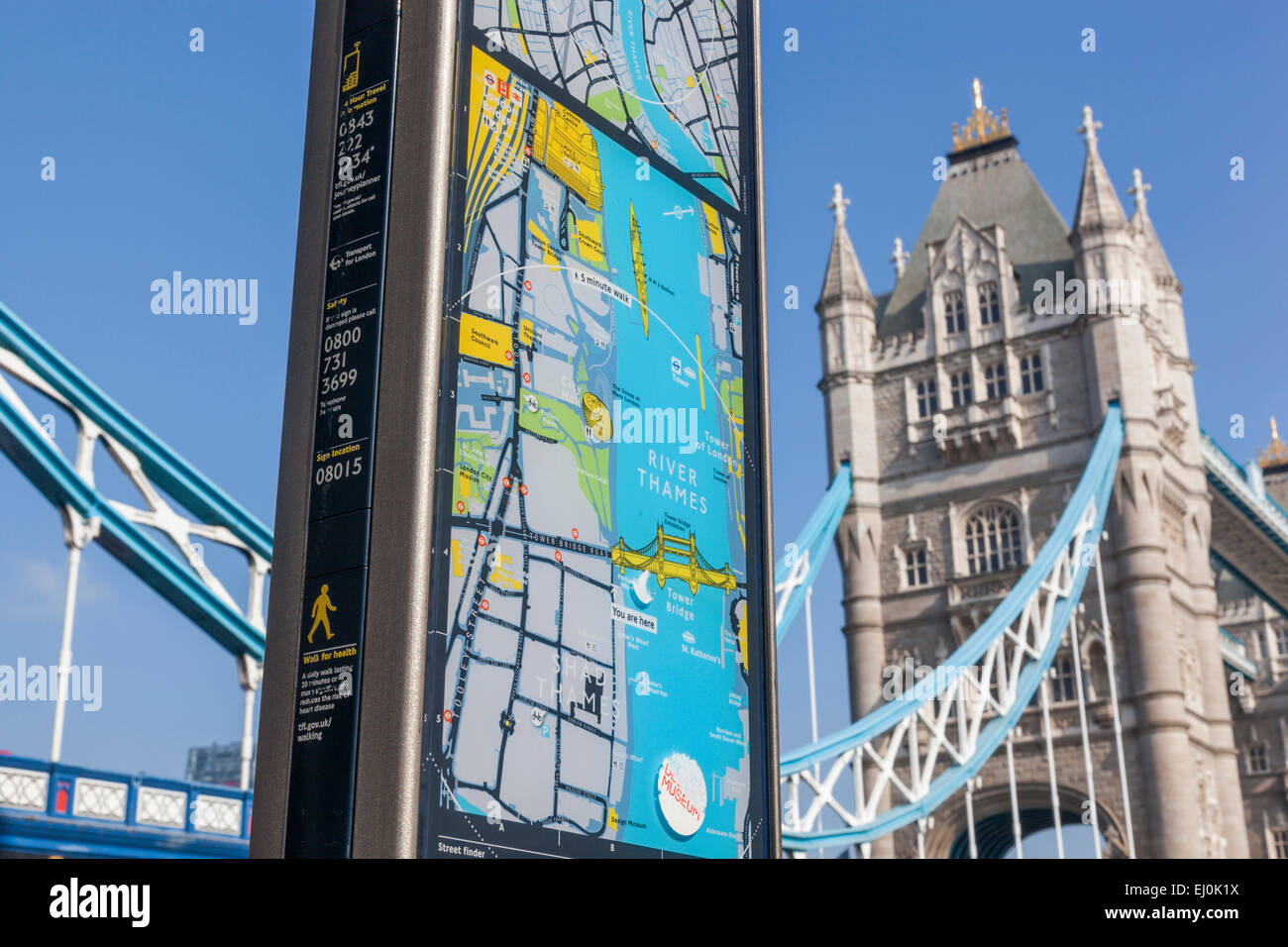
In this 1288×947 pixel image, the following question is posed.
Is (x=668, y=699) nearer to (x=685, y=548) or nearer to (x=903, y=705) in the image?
(x=685, y=548)

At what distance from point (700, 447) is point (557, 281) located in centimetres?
77

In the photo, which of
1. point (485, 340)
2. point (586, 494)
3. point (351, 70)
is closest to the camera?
point (485, 340)

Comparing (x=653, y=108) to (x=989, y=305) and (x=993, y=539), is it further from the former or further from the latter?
(x=989, y=305)

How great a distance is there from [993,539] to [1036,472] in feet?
4.77

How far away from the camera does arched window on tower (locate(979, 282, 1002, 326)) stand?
29.4 metres

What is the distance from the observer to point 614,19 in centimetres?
455

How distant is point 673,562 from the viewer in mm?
4297

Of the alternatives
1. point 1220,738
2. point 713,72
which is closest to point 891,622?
point 1220,738

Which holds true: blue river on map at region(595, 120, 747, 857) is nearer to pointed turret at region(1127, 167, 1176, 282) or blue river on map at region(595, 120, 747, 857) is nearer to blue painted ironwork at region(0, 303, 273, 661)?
blue painted ironwork at region(0, 303, 273, 661)

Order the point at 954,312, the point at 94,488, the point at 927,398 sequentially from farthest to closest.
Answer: the point at 954,312 → the point at 927,398 → the point at 94,488

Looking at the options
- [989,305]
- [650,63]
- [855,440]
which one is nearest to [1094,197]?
[989,305]

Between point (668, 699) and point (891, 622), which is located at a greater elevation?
point (891, 622)

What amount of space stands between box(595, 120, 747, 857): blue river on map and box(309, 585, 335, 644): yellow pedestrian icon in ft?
2.98

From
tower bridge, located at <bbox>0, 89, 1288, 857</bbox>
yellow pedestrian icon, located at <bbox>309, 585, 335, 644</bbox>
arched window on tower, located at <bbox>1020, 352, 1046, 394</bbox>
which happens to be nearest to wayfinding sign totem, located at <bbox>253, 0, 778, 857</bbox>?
yellow pedestrian icon, located at <bbox>309, 585, 335, 644</bbox>
